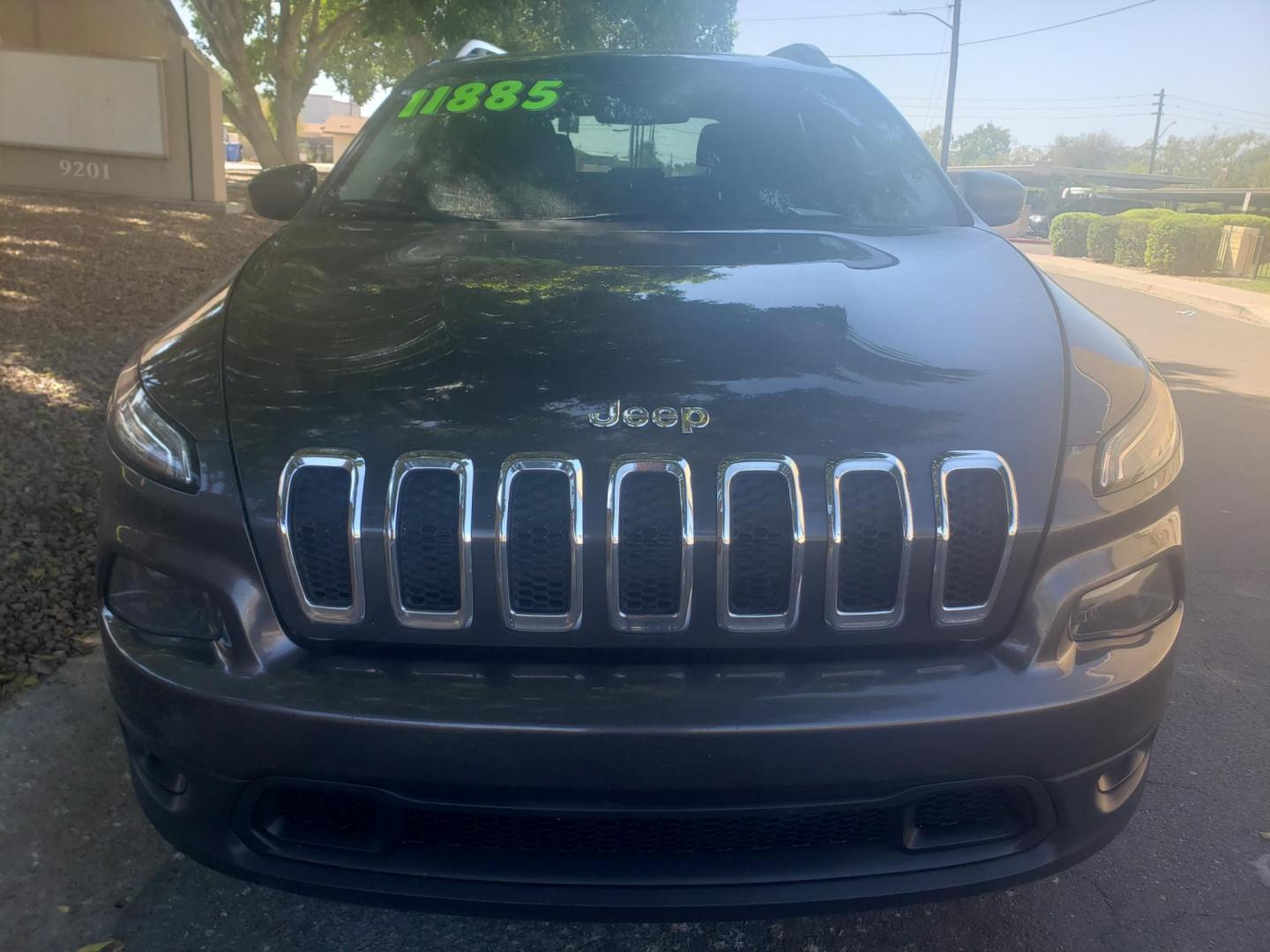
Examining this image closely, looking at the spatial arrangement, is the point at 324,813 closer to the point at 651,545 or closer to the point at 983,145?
the point at 651,545

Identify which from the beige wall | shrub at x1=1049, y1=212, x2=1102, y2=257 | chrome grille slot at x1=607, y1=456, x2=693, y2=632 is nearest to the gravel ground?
chrome grille slot at x1=607, y1=456, x2=693, y2=632

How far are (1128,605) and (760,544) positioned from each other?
688 mm

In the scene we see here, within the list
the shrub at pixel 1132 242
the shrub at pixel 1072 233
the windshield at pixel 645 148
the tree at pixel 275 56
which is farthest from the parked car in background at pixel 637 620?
the shrub at pixel 1072 233

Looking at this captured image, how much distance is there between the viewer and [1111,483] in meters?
1.89

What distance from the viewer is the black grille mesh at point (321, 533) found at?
1.77 metres

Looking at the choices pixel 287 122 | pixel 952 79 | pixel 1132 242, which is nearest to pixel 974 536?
pixel 287 122

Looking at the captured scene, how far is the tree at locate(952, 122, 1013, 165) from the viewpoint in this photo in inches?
4833

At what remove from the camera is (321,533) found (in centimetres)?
178

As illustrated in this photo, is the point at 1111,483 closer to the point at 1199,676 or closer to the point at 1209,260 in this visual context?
the point at 1199,676

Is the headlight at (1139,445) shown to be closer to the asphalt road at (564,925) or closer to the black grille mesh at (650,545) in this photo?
the black grille mesh at (650,545)

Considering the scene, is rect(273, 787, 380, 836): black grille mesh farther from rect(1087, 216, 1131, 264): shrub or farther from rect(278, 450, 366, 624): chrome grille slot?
rect(1087, 216, 1131, 264): shrub

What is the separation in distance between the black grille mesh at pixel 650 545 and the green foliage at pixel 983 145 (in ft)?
427

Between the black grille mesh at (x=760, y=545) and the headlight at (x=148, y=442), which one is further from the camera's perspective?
the headlight at (x=148, y=442)

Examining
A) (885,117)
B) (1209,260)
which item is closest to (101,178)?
(885,117)
